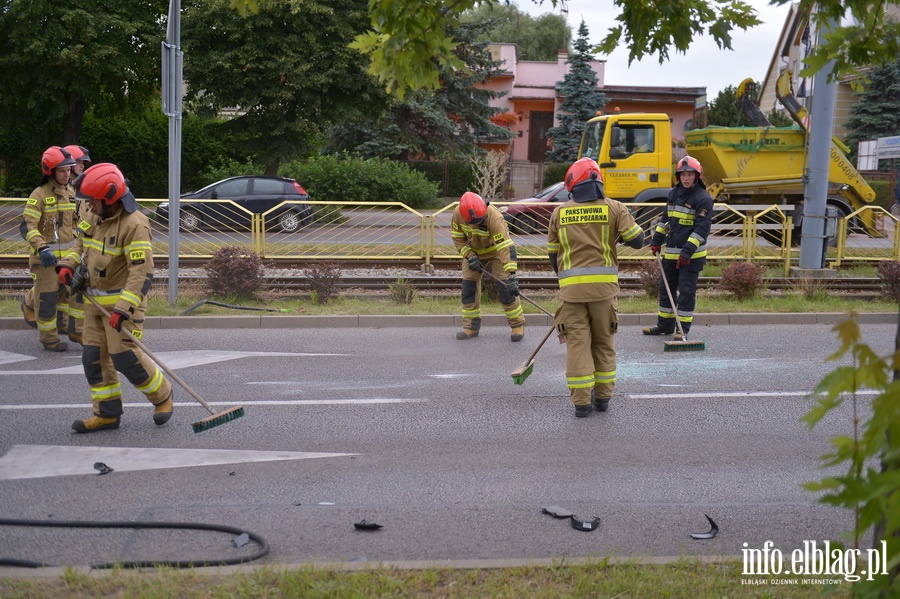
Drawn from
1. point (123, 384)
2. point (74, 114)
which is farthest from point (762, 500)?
point (74, 114)

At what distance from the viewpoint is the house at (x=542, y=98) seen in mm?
42188

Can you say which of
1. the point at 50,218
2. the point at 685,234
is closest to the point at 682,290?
the point at 685,234

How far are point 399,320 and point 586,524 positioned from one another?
691 centimetres

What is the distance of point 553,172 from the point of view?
118ft

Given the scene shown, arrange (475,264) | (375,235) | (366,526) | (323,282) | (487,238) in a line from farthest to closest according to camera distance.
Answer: (375,235), (323,282), (487,238), (475,264), (366,526)

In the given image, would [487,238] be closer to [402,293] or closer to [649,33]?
[402,293]

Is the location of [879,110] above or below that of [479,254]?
above

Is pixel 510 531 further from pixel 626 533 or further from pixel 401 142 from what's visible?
pixel 401 142

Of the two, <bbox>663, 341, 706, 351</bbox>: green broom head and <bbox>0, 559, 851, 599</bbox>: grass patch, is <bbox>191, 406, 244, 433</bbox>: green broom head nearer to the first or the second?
<bbox>0, 559, 851, 599</bbox>: grass patch

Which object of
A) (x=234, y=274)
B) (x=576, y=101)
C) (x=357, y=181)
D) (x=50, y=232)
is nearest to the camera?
(x=50, y=232)

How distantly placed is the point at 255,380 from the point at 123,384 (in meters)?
1.17

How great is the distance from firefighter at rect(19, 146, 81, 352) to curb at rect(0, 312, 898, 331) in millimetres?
1550

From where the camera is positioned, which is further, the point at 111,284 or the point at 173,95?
the point at 173,95

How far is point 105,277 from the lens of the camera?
21.0ft
